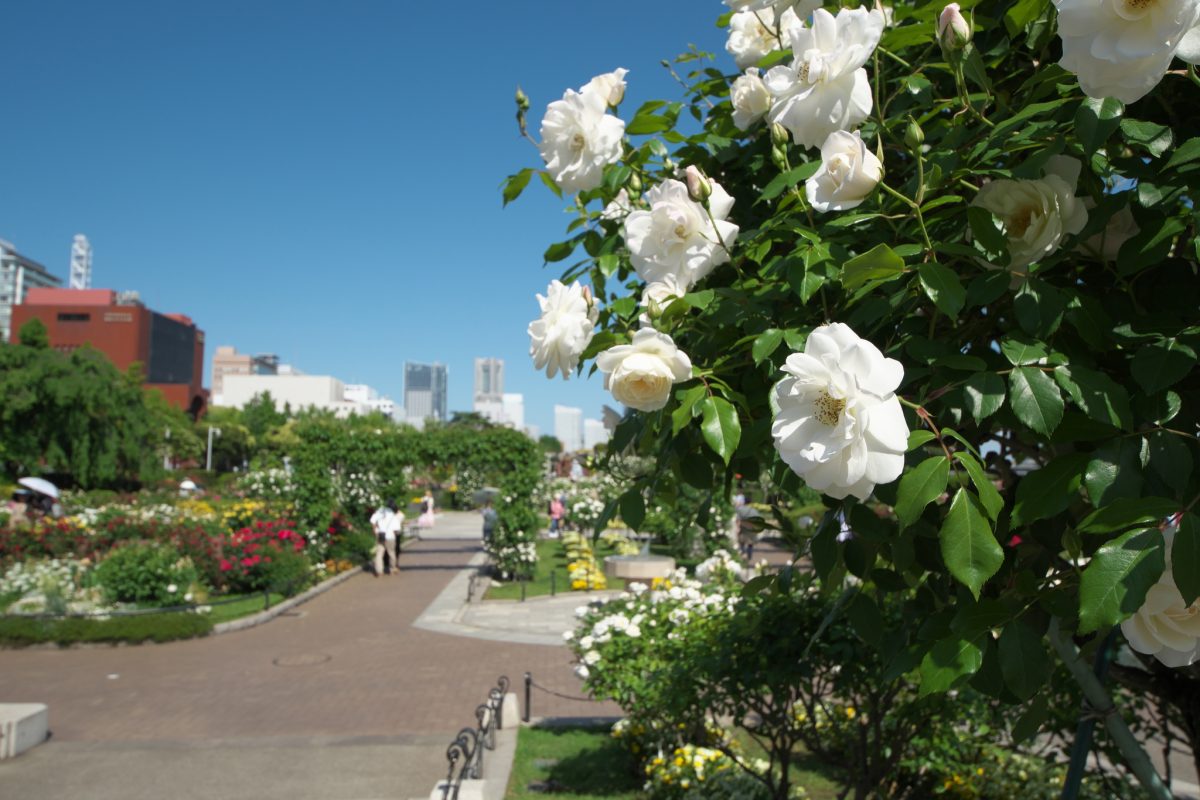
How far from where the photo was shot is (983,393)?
1417 mm

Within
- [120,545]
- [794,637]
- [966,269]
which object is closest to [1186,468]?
[966,269]

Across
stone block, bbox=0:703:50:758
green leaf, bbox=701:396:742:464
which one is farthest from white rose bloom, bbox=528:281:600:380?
stone block, bbox=0:703:50:758

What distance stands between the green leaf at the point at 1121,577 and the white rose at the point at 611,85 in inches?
60.6

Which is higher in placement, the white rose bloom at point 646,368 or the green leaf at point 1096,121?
the green leaf at point 1096,121

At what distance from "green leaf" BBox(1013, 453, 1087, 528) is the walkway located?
670 cm

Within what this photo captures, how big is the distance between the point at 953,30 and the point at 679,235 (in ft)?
2.14

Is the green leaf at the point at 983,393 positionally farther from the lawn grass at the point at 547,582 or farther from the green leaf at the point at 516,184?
the lawn grass at the point at 547,582

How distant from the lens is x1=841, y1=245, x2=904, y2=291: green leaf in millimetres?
1398

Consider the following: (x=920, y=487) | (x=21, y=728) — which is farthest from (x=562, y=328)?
(x=21, y=728)

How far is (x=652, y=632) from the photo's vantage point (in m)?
6.91

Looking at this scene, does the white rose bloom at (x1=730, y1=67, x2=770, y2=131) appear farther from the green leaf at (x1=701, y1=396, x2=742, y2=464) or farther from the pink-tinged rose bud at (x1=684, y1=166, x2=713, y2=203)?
the green leaf at (x1=701, y1=396, x2=742, y2=464)

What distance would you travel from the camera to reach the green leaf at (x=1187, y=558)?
1.13 m

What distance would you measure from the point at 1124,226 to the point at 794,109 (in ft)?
2.23

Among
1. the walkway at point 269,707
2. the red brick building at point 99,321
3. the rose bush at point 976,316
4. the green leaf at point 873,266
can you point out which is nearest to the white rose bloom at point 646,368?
the rose bush at point 976,316
